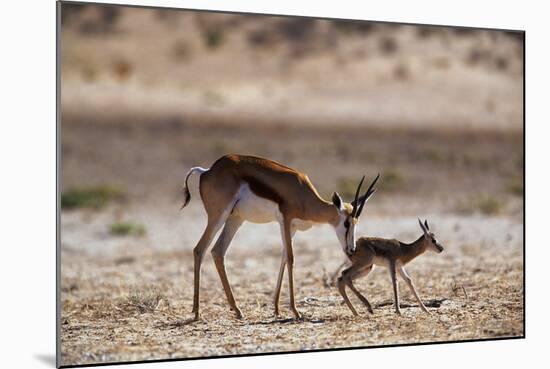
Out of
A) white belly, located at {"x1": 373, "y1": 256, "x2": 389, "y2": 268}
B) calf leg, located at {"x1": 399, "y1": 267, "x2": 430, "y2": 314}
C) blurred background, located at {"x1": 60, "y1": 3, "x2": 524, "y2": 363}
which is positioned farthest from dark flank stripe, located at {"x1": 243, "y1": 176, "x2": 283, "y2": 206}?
blurred background, located at {"x1": 60, "y1": 3, "x2": 524, "y2": 363}

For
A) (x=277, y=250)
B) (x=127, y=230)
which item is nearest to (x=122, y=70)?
(x=127, y=230)

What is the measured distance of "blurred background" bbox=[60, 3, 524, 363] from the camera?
1952cm

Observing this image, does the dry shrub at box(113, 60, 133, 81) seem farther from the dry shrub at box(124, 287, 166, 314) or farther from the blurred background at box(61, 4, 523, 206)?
the dry shrub at box(124, 287, 166, 314)

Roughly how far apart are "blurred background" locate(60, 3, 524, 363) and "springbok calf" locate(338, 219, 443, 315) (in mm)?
7086

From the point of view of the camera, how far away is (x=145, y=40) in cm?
2631

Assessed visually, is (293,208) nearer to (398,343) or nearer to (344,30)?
(398,343)

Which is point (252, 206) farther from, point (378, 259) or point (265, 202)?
point (378, 259)

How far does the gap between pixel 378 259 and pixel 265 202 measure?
1133 mm

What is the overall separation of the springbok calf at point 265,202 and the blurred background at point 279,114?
764cm

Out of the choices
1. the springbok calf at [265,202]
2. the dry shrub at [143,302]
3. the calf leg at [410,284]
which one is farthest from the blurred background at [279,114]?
the springbok calf at [265,202]

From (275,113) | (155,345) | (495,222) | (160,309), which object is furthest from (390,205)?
(155,345)

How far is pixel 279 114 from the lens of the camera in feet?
83.0

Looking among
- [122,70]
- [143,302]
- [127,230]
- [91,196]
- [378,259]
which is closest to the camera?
[378,259]

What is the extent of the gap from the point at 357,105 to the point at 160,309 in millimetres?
17060
